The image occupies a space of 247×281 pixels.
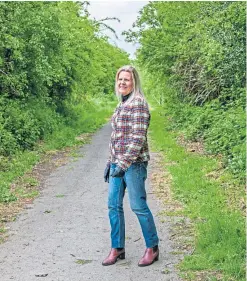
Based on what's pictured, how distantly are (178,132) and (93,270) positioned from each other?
45.9 ft

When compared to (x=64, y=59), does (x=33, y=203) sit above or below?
below

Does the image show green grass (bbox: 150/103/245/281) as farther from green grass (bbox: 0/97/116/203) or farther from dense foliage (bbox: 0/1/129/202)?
dense foliage (bbox: 0/1/129/202)

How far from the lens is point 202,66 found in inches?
700

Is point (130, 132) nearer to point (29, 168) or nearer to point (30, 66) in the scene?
point (29, 168)

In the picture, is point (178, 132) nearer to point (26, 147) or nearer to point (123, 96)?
point (26, 147)

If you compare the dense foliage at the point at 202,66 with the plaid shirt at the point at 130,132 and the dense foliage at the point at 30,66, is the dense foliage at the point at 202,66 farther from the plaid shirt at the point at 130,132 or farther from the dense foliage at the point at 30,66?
the plaid shirt at the point at 130,132

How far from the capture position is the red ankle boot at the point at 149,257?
4.99 metres

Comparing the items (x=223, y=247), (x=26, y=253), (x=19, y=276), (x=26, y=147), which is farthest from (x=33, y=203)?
(x=26, y=147)

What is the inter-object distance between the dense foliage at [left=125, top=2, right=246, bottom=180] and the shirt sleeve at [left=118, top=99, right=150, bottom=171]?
457cm

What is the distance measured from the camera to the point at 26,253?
5.51 m

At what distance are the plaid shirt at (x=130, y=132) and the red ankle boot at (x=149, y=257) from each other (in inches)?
37.2

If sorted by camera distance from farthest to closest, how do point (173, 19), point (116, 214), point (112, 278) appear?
1. point (173, 19)
2. point (116, 214)
3. point (112, 278)

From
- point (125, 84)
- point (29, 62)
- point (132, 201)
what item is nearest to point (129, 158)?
point (132, 201)

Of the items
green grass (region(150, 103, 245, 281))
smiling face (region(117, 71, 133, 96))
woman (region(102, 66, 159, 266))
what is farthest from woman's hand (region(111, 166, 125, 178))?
green grass (region(150, 103, 245, 281))
